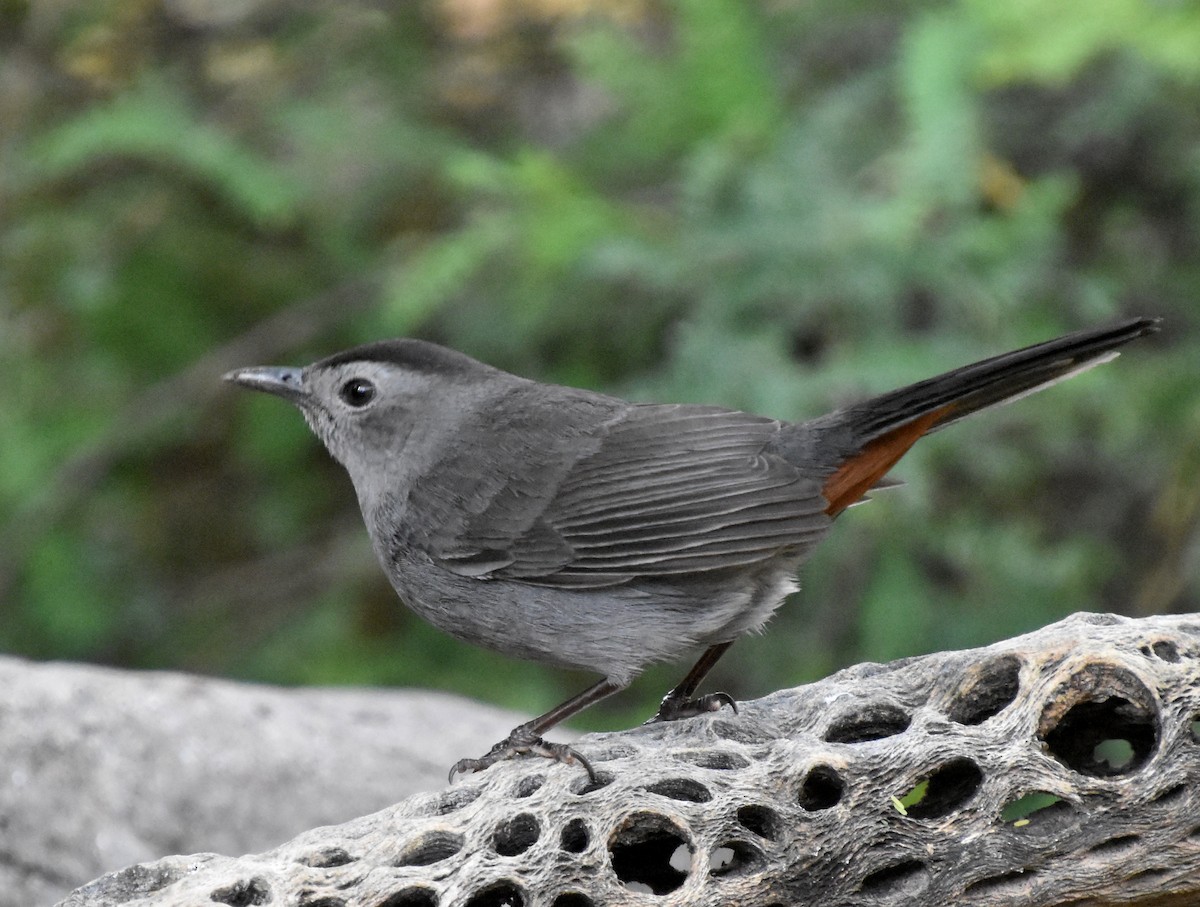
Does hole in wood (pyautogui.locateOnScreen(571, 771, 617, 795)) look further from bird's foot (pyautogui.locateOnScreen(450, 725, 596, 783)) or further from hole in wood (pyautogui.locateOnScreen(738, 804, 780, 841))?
hole in wood (pyautogui.locateOnScreen(738, 804, 780, 841))

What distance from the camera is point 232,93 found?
7.42 meters

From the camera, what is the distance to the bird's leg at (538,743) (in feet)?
10.5

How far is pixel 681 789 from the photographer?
3.03 metres

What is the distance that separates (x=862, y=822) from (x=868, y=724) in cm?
34

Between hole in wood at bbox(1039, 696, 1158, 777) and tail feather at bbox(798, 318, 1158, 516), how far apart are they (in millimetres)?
789

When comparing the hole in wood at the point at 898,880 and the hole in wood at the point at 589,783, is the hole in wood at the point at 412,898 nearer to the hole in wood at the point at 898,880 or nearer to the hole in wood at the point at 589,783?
the hole in wood at the point at 589,783

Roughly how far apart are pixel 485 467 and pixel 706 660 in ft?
2.61

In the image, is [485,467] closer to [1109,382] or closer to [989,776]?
[989,776]

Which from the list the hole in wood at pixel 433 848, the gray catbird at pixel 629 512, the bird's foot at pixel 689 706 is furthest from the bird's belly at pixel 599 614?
the hole in wood at pixel 433 848

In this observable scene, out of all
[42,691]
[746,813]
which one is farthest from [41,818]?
[746,813]

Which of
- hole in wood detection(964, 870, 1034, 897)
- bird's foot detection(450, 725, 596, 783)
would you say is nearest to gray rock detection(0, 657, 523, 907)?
A: bird's foot detection(450, 725, 596, 783)

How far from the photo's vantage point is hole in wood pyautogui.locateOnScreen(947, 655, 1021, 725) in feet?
10.2

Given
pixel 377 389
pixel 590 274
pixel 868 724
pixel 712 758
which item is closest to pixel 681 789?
pixel 712 758

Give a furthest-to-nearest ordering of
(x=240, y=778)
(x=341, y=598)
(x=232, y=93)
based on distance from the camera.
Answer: (x=232, y=93) → (x=341, y=598) → (x=240, y=778)
